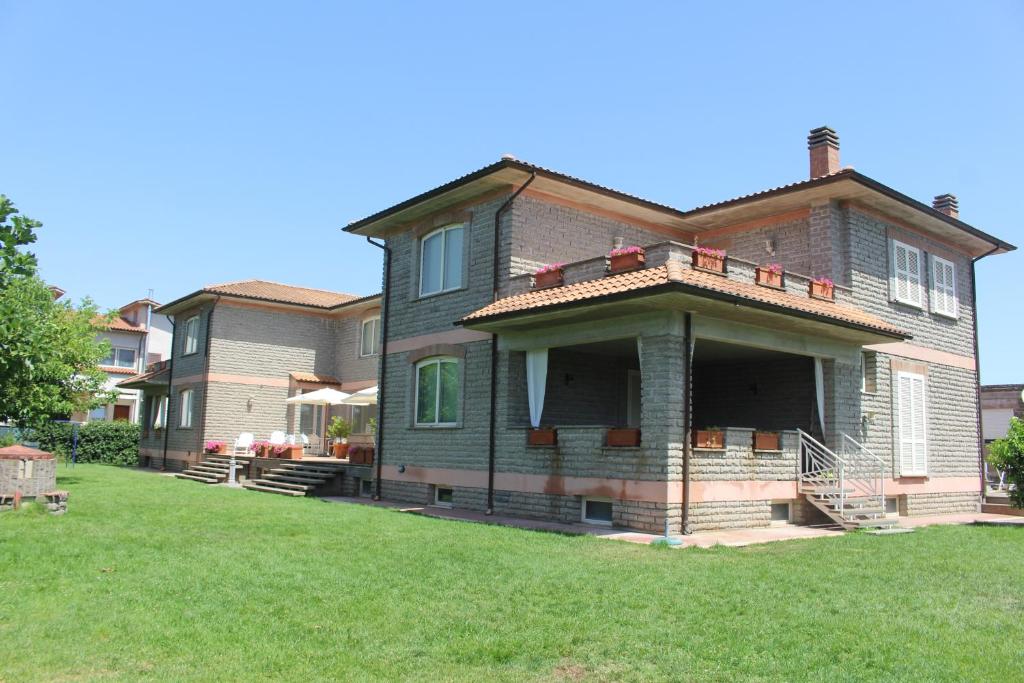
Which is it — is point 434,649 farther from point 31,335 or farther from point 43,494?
point 43,494

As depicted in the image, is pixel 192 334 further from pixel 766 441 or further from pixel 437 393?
pixel 766 441

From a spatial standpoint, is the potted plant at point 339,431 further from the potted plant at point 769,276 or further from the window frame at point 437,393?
the potted plant at point 769,276

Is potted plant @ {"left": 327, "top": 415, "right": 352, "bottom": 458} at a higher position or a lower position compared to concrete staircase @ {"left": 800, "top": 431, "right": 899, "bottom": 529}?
higher

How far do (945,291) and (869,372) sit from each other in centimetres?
392

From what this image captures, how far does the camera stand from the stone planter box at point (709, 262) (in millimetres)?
13102

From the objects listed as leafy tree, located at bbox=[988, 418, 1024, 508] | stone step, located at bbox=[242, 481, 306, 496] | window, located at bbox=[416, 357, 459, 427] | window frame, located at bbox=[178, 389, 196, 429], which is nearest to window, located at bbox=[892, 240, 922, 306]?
leafy tree, located at bbox=[988, 418, 1024, 508]

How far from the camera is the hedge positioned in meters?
33.6

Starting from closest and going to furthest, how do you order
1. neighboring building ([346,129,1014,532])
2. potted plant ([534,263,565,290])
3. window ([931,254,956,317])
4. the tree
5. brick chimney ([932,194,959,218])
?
the tree → neighboring building ([346,129,1014,532]) → potted plant ([534,263,565,290]) → window ([931,254,956,317]) → brick chimney ([932,194,959,218])

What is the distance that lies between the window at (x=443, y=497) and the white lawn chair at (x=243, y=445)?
1050 cm

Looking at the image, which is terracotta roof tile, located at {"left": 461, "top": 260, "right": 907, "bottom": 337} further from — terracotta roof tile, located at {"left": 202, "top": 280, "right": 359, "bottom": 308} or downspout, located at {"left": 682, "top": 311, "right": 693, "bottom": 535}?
terracotta roof tile, located at {"left": 202, "top": 280, "right": 359, "bottom": 308}

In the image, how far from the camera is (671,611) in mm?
7137

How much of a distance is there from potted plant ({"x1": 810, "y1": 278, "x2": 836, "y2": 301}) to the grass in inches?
191

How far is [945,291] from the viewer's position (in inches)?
733

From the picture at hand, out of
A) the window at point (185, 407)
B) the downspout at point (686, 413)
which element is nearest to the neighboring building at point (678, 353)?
the downspout at point (686, 413)
